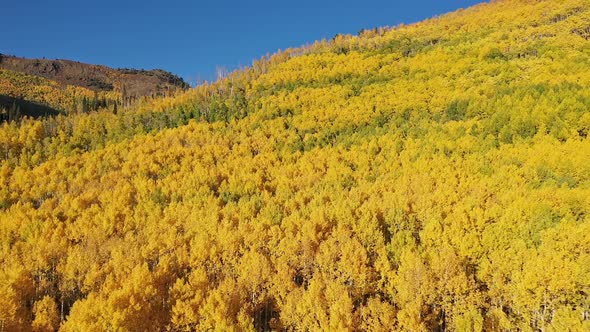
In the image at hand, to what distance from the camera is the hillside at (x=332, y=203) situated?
4434 centimetres

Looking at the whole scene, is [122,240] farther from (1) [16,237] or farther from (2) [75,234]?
(1) [16,237]

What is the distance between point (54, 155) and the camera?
12212 centimetres

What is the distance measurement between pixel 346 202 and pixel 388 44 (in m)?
120

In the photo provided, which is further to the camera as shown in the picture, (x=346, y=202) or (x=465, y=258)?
(x=346, y=202)

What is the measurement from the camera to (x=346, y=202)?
70.0 metres

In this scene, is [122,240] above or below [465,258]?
above

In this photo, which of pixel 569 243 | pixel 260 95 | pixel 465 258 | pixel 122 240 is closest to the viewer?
pixel 569 243

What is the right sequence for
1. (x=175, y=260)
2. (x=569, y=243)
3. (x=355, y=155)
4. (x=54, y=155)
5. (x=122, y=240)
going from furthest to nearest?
(x=54, y=155) < (x=355, y=155) < (x=122, y=240) < (x=175, y=260) < (x=569, y=243)

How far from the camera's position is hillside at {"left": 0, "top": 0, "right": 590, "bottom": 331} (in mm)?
44344

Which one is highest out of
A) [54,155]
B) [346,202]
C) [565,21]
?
[565,21]

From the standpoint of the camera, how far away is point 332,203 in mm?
71812

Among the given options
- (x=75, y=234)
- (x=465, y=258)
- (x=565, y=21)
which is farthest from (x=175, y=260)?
(x=565, y=21)

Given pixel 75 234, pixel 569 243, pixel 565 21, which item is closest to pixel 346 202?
pixel 569 243

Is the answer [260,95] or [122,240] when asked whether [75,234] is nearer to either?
[122,240]
